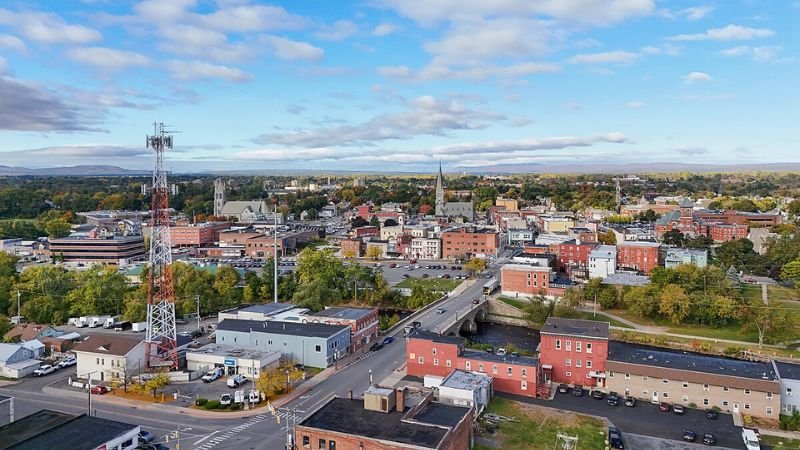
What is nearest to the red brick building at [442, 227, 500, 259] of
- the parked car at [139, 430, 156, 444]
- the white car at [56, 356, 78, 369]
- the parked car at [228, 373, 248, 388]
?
the parked car at [228, 373, 248, 388]


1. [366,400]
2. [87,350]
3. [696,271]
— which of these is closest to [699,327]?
[696,271]

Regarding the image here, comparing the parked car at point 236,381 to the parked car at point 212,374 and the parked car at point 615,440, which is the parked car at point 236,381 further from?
the parked car at point 615,440

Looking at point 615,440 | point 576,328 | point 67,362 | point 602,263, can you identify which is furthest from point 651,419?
point 602,263

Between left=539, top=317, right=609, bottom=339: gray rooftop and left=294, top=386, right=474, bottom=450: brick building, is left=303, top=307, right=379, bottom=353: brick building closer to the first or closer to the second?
left=539, top=317, right=609, bottom=339: gray rooftop

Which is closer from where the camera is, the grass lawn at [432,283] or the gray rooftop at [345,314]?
the gray rooftop at [345,314]

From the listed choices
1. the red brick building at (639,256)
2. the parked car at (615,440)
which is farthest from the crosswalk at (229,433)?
the red brick building at (639,256)

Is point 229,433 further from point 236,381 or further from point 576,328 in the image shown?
point 576,328

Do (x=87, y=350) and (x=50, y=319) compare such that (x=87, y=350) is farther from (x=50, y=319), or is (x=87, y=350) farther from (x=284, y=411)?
(x=50, y=319)
